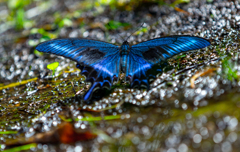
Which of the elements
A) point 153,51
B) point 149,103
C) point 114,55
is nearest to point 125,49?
point 114,55

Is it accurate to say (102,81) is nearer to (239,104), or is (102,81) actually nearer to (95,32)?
(239,104)

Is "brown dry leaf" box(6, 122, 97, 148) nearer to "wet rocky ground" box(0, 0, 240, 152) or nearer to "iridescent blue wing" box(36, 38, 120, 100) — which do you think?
"wet rocky ground" box(0, 0, 240, 152)

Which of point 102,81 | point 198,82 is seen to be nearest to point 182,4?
point 198,82

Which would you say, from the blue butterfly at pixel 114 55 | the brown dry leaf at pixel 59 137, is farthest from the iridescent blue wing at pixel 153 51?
the brown dry leaf at pixel 59 137

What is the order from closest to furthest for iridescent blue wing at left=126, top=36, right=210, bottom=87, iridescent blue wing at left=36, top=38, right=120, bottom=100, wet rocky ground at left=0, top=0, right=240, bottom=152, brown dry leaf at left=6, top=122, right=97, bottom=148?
wet rocky ground at left=0, top=0, right=240, bottom=152, brown dry leaf at left=6, top=122, right=97, bottom=148, iridescent blue wing at left=126, top=36, right=210, bottom=87, iridescent blue wing at left=36, top=38, right=120, bottom=100

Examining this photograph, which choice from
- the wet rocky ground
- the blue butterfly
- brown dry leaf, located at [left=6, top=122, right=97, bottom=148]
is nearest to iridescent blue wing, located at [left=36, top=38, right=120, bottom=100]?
the blue butterfly

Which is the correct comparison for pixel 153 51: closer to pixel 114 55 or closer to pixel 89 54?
pixel 114 55

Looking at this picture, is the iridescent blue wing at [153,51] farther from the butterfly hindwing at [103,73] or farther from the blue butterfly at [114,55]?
the butterfly hindwing at [103,73]
